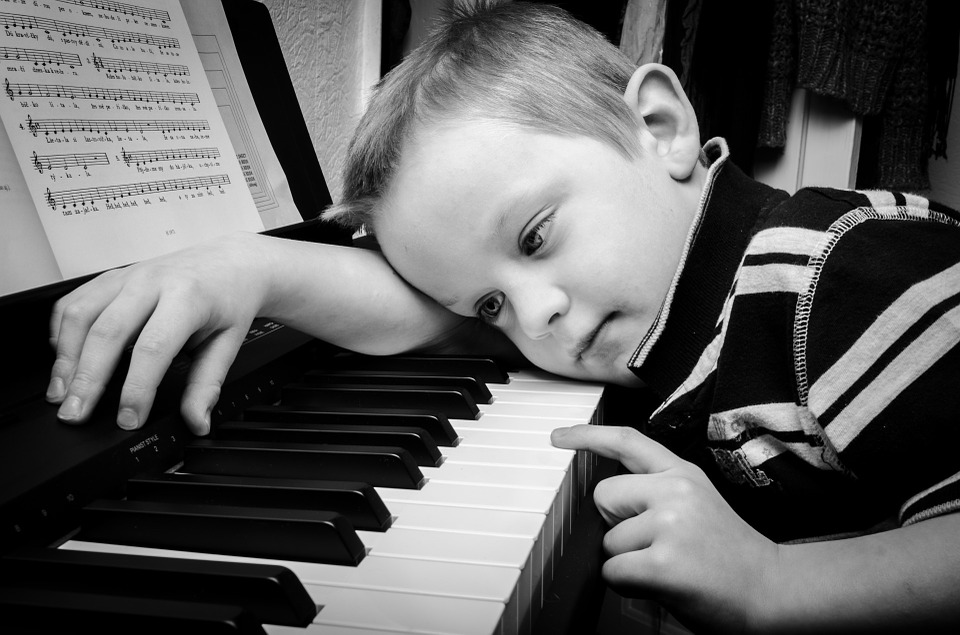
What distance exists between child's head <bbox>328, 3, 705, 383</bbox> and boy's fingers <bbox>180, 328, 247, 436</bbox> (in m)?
0.28

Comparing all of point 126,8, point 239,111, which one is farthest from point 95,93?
point 239,111

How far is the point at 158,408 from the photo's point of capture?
0.65 m

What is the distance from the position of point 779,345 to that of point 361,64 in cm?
122

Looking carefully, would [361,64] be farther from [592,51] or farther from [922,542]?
[922,542]

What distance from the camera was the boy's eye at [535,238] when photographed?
0.81 m

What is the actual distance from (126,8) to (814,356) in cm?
91

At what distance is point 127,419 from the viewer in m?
0.59

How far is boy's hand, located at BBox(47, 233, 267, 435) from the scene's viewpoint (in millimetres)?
602

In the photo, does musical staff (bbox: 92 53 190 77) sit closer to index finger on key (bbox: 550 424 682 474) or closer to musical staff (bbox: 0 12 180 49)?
musical staff (bbox: 0 12 180 49)

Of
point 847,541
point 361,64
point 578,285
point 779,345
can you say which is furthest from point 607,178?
point 361,64

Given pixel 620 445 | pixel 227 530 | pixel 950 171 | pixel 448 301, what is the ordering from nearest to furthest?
1. pixel 227 530
2. pixel 620 445
3. pixel 448 301
4. pixel 950 171

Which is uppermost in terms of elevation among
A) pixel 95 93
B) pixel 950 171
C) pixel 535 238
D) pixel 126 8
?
pixel 126 8

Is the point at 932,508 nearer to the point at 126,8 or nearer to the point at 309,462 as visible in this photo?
the point at 309,462

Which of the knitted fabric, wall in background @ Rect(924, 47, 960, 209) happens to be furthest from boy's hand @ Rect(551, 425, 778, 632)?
wall in background @ Rect(924, 47, 960, 209)
